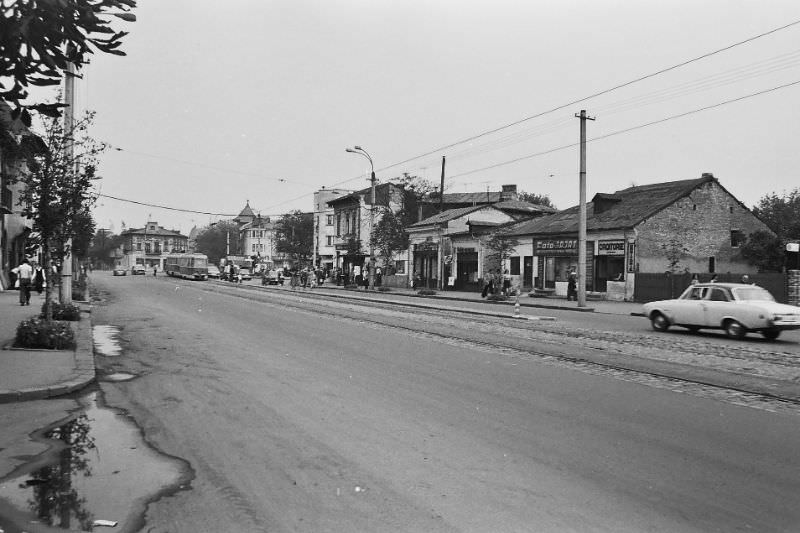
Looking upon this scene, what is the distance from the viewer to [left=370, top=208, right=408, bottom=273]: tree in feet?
164

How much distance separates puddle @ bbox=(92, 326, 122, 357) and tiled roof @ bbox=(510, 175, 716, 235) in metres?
28.6

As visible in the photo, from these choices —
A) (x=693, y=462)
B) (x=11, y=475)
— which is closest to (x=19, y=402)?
(x=11, y=475)

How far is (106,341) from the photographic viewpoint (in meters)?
13.7

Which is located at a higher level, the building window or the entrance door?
the building window

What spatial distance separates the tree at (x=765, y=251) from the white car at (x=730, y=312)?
26167mm

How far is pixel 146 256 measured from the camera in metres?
156

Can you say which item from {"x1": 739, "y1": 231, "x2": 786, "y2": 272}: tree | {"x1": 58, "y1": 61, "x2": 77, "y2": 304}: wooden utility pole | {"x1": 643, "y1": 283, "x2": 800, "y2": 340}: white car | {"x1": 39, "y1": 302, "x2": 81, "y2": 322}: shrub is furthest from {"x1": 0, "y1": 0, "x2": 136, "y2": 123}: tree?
{"x1": 739, "y1": 231, "x2": 786, "y2": 272}: tree

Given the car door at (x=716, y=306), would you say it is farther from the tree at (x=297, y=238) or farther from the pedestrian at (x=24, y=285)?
the tree at (x=297, y=238)

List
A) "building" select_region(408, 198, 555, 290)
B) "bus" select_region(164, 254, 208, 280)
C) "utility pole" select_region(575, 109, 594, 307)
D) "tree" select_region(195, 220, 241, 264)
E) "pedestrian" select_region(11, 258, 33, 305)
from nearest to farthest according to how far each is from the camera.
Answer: "pedestrian" select_region(11, 258, 33, 305) < "utility pole" select_region(575, 109, 594, 307) < "building" select_region(408, 198, 555, 290) < "bus" select_region(164, 254, 208, 280) < "tree" select_region(195, 220, 241, 264)

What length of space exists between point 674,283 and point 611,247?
4.97m

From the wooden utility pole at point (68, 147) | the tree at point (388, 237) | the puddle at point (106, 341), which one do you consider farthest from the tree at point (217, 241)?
the puddle at point (106, 341)

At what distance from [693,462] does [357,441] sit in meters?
2.91

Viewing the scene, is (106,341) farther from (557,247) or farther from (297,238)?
(297,238)

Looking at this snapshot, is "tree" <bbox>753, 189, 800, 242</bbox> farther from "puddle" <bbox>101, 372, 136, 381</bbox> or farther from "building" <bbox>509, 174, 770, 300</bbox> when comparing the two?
"puddle" <bbox>101, 372, 136, 381</bbox>
